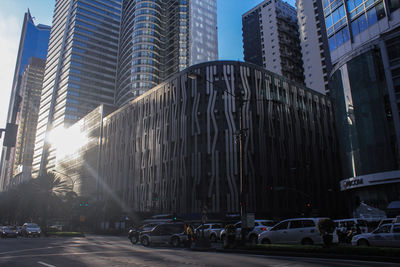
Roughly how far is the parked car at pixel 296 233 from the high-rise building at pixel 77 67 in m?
125

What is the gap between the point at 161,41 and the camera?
128m

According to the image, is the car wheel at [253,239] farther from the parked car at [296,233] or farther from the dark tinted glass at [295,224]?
the dark tinted glass at [295,224]

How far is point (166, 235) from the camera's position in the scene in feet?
81.0

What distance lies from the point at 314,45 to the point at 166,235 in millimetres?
96969

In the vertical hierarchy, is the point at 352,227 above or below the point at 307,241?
above

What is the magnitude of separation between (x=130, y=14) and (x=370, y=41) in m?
108

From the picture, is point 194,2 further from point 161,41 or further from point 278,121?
point 278,121

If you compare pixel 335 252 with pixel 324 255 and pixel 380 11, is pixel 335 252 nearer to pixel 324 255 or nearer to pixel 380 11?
pixel 324 255

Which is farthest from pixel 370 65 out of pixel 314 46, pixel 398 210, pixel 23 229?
pixel 314 46

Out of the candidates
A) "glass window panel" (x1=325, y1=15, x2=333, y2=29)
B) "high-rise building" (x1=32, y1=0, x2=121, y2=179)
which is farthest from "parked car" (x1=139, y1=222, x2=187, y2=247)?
"high-rise building" (x1=32, y1=0, x2=121, y2=179)

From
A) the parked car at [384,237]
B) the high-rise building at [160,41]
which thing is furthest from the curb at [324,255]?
the high-rise building at [160,41]

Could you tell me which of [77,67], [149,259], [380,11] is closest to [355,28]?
[380,11]

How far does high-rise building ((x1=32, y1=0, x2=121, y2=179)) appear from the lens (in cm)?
13700

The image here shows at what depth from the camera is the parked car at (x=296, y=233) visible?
1867 centimetres
